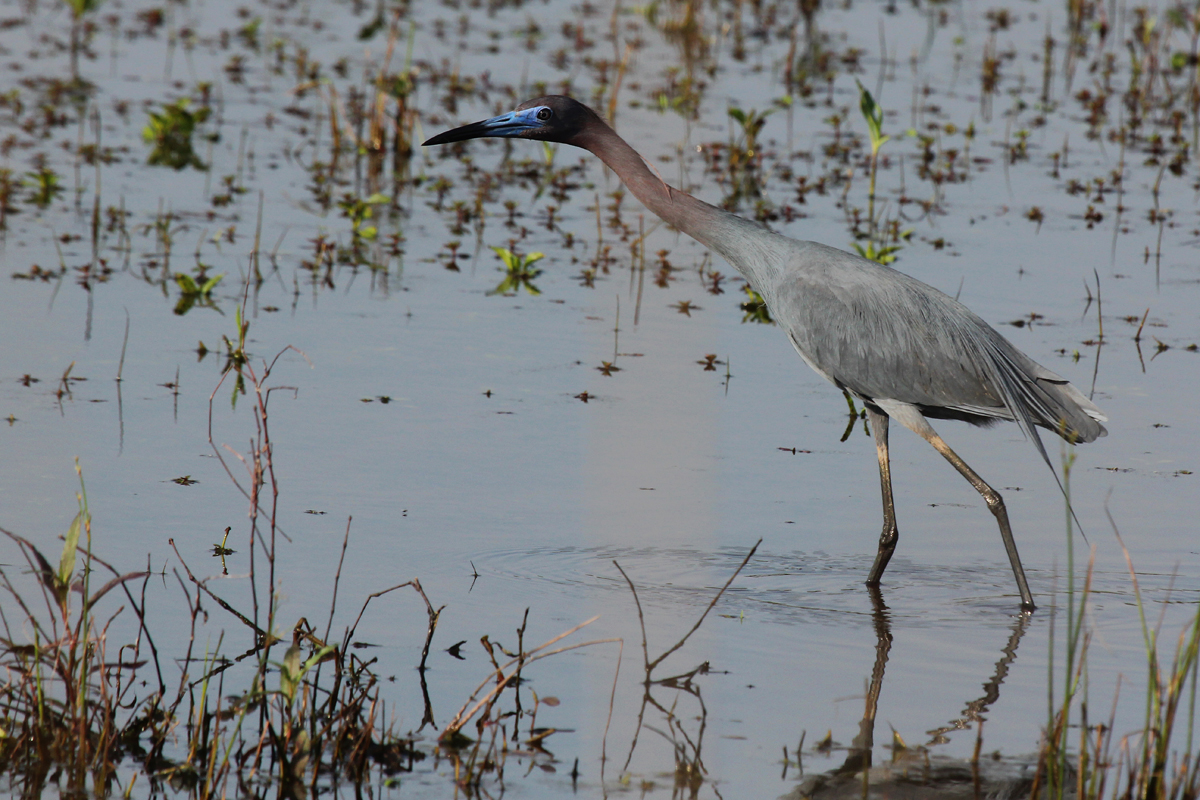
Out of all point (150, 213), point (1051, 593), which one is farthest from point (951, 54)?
point (1051, 593)

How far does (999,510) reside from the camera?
578 cm

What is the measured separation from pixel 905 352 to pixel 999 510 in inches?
26.8

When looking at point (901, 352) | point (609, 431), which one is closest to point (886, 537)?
point (901, 352)

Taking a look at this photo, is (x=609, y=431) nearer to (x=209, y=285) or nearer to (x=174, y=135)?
(x=209, y=285)

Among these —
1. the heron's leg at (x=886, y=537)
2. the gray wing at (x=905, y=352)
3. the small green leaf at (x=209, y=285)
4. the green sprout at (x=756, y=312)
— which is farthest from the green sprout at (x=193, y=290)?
the heron's leg at (x=886, y=537)

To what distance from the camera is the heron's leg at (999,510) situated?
5.59 meters

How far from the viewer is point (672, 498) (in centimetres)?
641

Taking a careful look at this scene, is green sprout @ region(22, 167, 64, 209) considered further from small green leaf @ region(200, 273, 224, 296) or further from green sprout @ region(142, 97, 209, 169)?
small green leaf @ region(200, 273, 224, 296)

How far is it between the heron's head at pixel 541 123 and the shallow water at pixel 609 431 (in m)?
1.32

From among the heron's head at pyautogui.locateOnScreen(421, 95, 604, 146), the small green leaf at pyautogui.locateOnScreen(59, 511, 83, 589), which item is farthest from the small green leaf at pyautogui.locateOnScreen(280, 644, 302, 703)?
the heron's head at pyautogui.locateOnScreen(421, 95, 604, 146)

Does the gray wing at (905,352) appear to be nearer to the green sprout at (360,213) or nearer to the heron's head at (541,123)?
the heron's head at (541,123)

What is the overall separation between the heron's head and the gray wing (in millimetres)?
1103

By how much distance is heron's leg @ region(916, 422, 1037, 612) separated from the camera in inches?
220

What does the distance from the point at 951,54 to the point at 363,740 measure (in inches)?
528
